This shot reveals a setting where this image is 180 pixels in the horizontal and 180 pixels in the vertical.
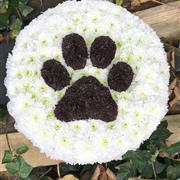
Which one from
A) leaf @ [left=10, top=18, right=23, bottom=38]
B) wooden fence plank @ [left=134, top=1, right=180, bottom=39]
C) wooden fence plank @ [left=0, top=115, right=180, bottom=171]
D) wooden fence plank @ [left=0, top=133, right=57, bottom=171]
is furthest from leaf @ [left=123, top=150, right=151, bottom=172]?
leaf @ [left=10, top=18, right=23, bottom=38]

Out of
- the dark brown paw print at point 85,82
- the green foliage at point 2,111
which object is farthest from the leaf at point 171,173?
the green foliage at point 2,111

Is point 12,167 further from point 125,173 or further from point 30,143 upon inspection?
point 125,173

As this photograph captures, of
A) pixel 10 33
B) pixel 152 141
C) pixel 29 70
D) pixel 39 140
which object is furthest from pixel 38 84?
pixel 152 141

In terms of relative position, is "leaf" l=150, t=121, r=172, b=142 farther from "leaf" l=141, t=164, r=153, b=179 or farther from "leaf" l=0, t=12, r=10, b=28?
"leaf" l=0, t=12, r=10, b=28

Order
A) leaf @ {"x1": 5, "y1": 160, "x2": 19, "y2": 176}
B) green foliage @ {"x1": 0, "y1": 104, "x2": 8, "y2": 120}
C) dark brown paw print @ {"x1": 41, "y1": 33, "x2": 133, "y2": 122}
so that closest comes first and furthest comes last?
1. dark brown paw print @ {"x1": 41, "y1": 33, "x2": 133, "y2": 122}
2. leaf @ {"x1": 5, "y1": 160, "x2": 19, "y2": 176}
3. green foliage @ {"x1": 0, "y1": 104, "x2": 8, "y2": 120}

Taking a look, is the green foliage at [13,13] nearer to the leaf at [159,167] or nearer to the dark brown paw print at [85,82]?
the dark brown paw print at [85,82]

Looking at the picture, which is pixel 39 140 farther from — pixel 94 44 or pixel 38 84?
pixel 94 44
